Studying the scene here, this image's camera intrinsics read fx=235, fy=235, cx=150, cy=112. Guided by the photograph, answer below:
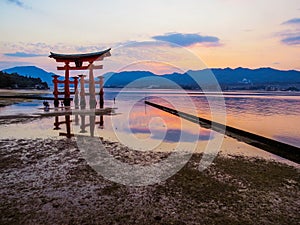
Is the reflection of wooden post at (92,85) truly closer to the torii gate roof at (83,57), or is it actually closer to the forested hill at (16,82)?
the torii gate roof at (83,57)

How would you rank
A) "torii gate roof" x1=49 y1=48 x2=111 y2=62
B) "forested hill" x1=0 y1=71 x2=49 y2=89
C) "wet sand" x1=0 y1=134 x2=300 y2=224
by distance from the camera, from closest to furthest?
"wet sand" x1=0 y1=134 x2=300 y2=224 < "torii gate roof" x1=49 y1=48 x2=111 y2=62 < "forested hill" x1=0 y1=71 x2=49 y2=89

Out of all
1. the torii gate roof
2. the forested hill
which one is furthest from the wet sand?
the forested hill

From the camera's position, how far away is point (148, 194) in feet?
18.5

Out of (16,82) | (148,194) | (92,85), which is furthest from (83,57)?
(16,82)

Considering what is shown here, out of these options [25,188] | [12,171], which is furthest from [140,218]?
[12,171]

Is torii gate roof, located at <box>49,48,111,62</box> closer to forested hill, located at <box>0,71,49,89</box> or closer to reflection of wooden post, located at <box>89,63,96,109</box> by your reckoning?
reflection of wooden post, located at <box>89,63,96,109</box>

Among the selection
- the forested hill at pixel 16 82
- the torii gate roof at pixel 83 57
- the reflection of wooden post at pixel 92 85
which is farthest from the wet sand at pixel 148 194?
the forested hill at pixel 16 82

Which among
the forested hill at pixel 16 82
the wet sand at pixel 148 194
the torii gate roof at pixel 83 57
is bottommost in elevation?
the wet sand at pixel 148 194

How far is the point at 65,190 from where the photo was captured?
5.77 metres

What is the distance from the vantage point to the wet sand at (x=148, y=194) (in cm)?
450

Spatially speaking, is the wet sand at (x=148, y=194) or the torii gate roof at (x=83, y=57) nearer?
the wet sand at (x=148, y=194)

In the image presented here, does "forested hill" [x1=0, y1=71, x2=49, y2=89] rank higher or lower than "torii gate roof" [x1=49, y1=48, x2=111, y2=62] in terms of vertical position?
lower

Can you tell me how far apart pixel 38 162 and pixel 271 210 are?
7028 mm

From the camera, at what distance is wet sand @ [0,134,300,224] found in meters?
4.50
